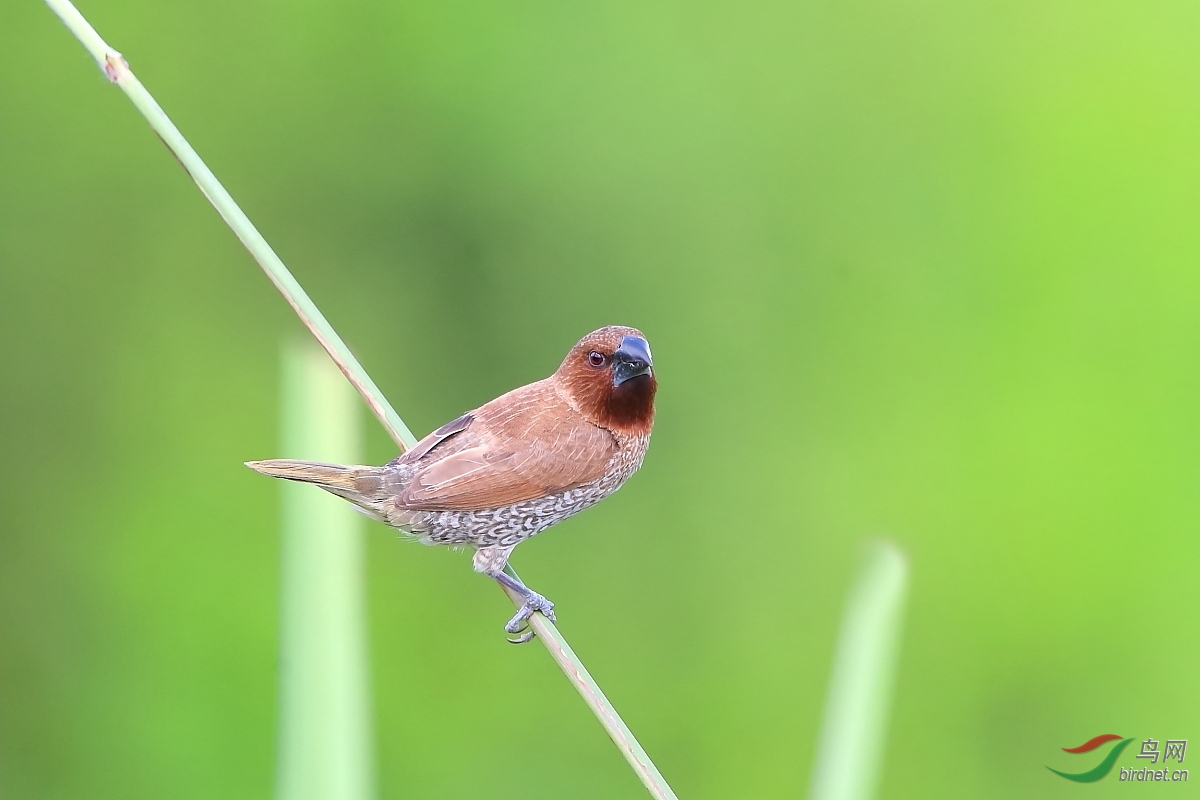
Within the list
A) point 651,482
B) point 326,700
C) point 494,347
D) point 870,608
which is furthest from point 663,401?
point 326,700

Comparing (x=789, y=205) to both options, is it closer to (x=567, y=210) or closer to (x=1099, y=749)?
(x=567, y=210)

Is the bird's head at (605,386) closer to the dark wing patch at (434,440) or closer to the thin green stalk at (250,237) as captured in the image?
the dark wing patch at (434,440)

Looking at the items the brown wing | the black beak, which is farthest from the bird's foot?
the black beak

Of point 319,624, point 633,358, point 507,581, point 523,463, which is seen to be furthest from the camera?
point 507,581

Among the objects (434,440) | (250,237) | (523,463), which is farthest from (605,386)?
(250,237)

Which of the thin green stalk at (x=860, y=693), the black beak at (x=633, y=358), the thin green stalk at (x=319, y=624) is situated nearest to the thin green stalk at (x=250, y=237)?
the thin green stalk at (x=319, y=624)

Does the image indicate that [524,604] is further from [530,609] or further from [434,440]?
[434,440]
